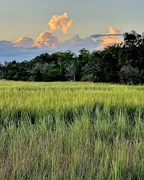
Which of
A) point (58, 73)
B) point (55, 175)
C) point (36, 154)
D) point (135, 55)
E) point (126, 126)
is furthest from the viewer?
point (58, 73)

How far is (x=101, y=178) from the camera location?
1931mm

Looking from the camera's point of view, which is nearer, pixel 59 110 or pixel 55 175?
pixel 55 175

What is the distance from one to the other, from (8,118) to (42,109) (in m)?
0.61

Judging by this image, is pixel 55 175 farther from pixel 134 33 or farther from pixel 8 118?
pixel 134 33

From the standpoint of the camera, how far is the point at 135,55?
118 ft

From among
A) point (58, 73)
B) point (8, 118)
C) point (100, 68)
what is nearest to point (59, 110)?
point (8, 118)

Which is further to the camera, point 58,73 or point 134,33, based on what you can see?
point 58,73

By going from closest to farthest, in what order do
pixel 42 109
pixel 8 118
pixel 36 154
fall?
pixel 36 154
pixel 8 118
pixel 42 109

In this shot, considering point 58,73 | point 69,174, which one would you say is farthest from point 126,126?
point 58,73

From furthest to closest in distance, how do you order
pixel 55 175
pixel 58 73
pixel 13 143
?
pixel 58 73 → pixel 13 143 → pixel 55 175

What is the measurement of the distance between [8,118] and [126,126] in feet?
4.96

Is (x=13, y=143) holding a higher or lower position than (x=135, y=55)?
lower

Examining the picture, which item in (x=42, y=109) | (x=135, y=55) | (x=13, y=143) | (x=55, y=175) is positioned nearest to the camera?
(x=55, y=175)

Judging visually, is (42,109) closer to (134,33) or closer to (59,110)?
(59,110)
